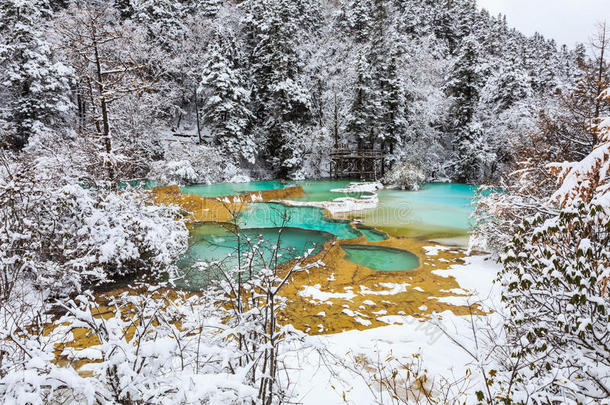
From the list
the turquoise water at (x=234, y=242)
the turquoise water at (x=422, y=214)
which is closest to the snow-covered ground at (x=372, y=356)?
the turquoise water at (x=234, y=242)

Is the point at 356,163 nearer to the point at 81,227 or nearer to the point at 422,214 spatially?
the point at 422,214

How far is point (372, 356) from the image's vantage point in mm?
3205

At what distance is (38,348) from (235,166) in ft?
68.9

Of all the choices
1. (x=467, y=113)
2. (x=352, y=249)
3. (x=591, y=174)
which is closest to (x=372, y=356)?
(x=591, y=174)

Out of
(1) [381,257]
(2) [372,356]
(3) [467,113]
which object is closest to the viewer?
(2) [372,356]

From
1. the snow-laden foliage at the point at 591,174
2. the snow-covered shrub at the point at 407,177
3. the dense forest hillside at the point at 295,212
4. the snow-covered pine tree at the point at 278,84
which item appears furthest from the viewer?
the snow-covered pine tree at the point at 278,84

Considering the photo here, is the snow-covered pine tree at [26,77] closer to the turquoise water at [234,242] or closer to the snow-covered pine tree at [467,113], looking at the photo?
the turquoise water at [234,242]

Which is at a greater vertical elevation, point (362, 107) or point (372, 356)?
point (362, 107)

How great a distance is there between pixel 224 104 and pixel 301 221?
14051 mm

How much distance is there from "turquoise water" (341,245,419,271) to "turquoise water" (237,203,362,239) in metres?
1.22

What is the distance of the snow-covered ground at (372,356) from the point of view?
8.49 ft

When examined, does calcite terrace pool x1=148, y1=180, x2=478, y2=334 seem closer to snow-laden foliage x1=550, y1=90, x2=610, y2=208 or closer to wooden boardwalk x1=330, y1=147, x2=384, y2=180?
snow-laden foliage x1=550, y1=90, x2=610, y2=208

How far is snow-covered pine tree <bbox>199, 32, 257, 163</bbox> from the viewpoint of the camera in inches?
834

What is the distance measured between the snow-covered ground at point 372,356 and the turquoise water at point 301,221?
5.23 m
